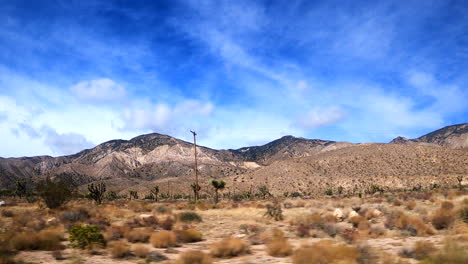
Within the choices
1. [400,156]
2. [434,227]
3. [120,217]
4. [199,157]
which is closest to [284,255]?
[434,227]

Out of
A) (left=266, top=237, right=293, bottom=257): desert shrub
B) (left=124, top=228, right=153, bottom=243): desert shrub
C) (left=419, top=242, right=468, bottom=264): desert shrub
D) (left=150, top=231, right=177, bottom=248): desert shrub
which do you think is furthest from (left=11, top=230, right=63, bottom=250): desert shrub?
(left=419, top=242, right=468, bottom=264): desert shrub

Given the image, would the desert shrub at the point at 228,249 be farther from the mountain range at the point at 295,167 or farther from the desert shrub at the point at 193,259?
the mountain range at the point at 295,167

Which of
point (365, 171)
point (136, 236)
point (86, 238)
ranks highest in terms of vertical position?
point (365, 171)

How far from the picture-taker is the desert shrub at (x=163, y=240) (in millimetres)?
13039

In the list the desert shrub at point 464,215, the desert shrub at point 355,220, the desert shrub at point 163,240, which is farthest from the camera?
the desert shrub at point 355,220

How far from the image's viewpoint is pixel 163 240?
43.1 ft

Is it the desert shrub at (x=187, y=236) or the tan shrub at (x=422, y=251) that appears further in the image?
the desert shrub at (x=187, y=236)

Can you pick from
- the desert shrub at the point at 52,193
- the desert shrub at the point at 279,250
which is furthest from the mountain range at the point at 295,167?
the desert shrub at the point at 279,250

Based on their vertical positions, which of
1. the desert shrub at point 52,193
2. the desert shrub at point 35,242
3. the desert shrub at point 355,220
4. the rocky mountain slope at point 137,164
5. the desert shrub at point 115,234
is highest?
the rocky mountain slope at point 137,164

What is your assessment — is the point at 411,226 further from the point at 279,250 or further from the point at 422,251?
the point at 279,250

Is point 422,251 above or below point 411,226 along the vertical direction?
above

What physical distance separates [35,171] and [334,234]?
621 feet

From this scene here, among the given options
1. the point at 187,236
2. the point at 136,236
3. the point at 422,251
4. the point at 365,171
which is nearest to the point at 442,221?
the point at 422,251

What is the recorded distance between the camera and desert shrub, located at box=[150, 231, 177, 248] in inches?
513
